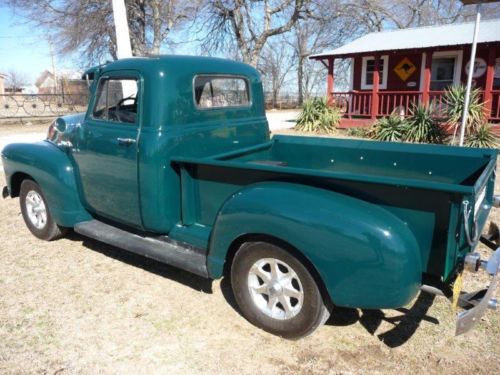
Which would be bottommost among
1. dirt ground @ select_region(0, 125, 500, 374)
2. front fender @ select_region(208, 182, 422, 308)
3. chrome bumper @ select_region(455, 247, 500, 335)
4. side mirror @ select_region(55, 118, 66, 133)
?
dirt ground @ select_region(0, 125, 500, 374)

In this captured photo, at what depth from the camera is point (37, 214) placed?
15.6ft

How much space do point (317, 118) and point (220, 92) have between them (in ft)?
35.0

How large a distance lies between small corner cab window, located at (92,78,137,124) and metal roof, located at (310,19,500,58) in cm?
1192

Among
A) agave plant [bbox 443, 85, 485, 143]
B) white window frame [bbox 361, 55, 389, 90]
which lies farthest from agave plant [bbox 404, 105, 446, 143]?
white window frame [bbox 361, 55, 389, 90]

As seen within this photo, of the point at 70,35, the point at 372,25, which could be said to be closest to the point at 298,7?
the point at 372,25

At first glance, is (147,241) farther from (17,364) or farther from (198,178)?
(17,364)

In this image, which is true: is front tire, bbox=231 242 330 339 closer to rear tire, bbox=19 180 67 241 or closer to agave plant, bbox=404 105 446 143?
rear tire, bbox=19 180 67 241

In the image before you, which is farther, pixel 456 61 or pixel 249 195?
pixel 456 61

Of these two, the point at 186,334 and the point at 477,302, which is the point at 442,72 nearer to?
the point at 477,302

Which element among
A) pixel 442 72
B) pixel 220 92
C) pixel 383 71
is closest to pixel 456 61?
pixel 442 72

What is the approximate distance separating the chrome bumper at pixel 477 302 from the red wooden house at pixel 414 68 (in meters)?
11.6

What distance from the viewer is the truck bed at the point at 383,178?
7.96ft

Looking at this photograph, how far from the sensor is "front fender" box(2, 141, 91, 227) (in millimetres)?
4160

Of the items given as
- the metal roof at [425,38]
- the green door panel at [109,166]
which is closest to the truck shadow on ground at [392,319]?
the green door panel at [109,166]
